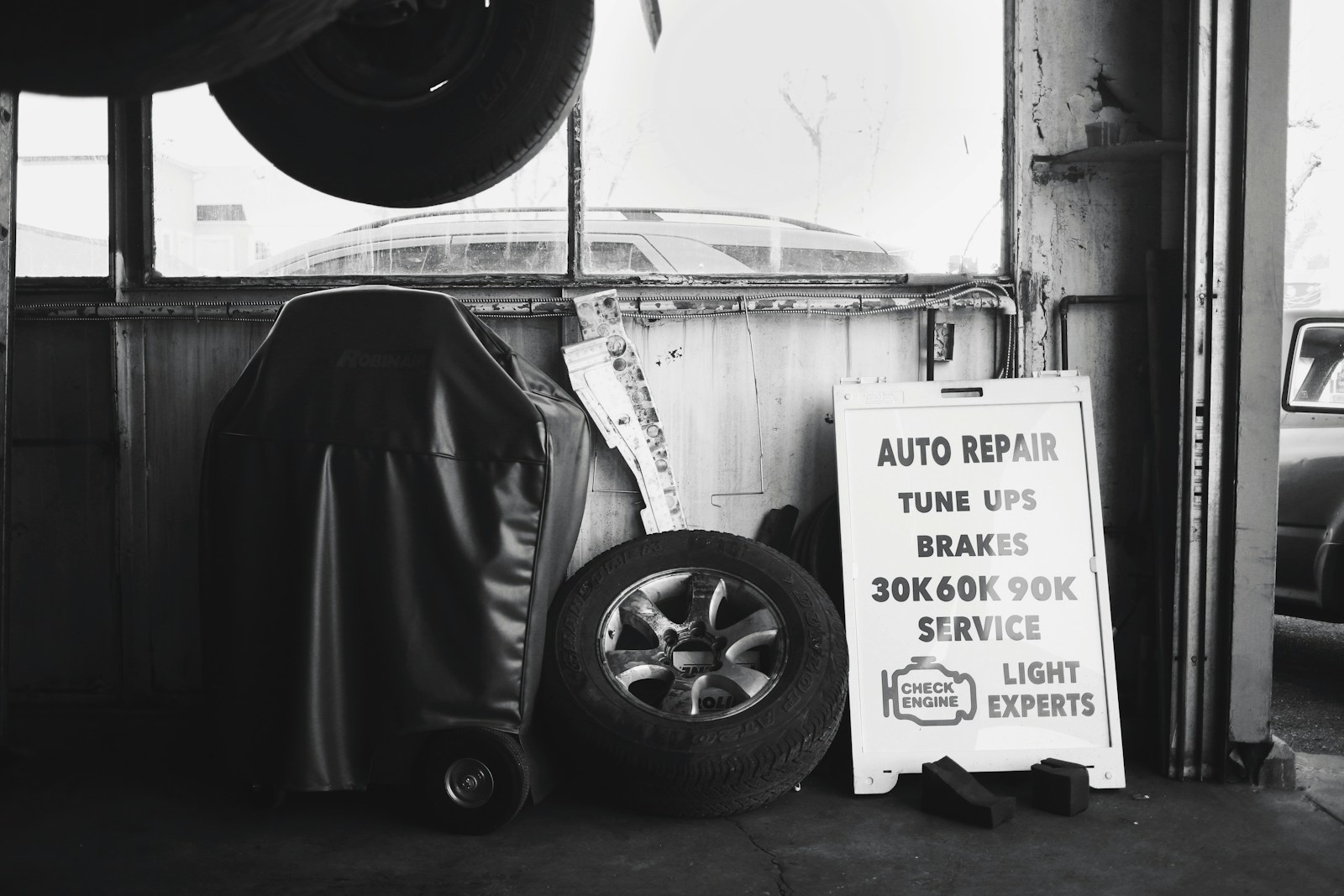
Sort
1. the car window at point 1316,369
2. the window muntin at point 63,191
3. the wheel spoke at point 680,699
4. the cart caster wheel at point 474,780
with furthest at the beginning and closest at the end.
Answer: the car window at point 1316,369
the window muntin at point 63,191
the wheel spoke at point 680,699
the cart caster wheel at point 474,780

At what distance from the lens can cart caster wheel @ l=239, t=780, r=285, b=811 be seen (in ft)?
8.30

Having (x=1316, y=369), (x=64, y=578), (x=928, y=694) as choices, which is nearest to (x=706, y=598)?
(x=928, y=694)

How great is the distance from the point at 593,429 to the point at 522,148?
1609mm

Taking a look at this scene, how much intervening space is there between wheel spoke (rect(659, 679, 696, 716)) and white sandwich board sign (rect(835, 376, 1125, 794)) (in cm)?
45

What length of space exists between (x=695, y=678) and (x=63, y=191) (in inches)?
107

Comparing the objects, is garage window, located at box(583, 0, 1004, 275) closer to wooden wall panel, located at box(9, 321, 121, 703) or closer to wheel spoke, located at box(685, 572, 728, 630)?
wheel spoke, located at box(685, 572, 728, 630)

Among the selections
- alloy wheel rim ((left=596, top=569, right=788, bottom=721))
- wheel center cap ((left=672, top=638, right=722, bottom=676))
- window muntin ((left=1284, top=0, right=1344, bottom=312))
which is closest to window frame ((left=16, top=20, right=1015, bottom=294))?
alloy wheel rim ((left=596, top=569, right=788, bottom=721))

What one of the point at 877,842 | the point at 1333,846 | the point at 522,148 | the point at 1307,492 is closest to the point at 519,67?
the point at 522,148

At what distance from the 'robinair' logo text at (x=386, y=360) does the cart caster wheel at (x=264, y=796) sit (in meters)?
1.12

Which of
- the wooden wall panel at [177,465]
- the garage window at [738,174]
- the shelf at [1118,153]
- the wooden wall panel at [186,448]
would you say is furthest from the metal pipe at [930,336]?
the wooden wall panel at [177,465]

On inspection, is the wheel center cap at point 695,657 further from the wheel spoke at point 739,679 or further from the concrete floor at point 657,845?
the concrete floor at point 657,845

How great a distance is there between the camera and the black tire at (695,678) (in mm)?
2436

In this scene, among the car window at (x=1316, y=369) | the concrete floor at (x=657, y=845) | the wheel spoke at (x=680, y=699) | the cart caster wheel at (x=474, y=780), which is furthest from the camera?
the car window at (x=1316, y=369)

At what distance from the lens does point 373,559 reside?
2443 millimetres
